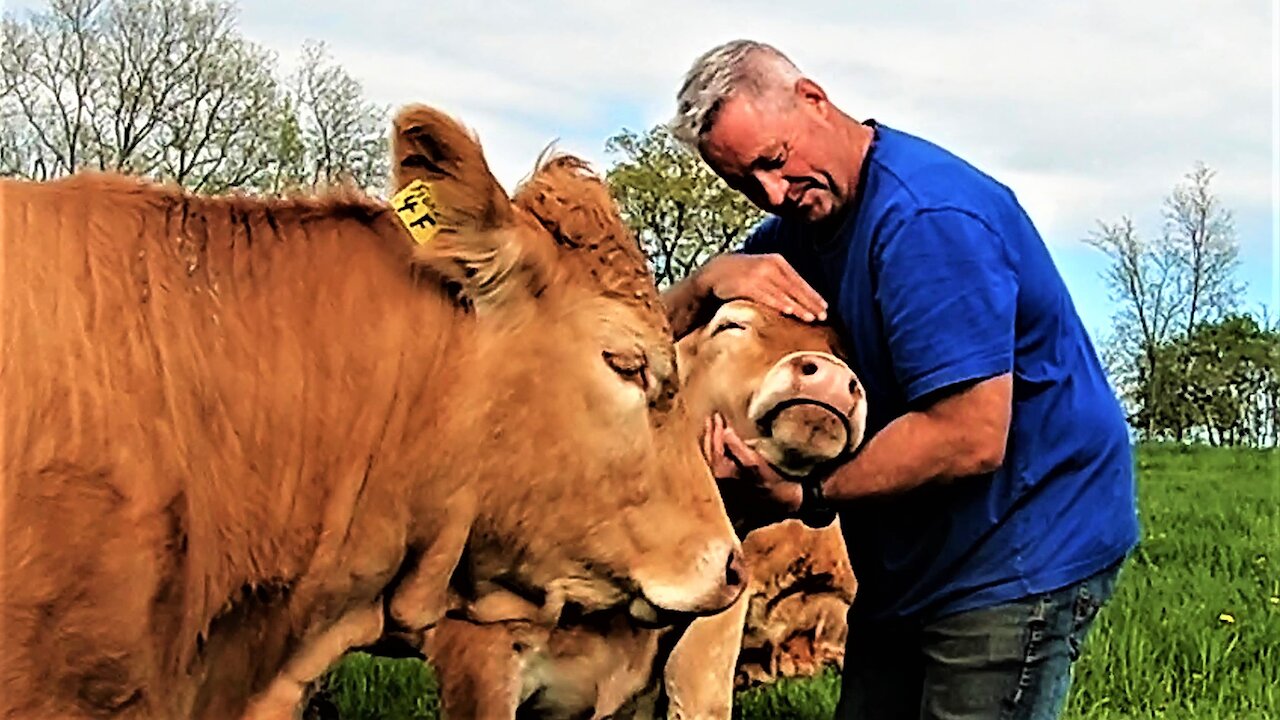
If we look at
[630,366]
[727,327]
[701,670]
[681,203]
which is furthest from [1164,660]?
[681,203]

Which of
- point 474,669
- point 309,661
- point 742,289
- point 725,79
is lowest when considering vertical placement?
point 474,669

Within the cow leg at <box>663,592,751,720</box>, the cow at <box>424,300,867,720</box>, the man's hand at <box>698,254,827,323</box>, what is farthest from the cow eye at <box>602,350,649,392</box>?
the cow leg at <box>663,592,751,720</box>

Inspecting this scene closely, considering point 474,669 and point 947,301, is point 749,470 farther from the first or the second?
point 474,669

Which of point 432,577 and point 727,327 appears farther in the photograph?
point 727,327

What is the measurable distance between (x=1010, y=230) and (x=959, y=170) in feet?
0.64

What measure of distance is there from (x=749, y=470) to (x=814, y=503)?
19 centimetres

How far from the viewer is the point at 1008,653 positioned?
396 cm

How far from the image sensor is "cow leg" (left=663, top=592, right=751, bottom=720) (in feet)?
19.5

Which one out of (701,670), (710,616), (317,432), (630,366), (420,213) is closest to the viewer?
(317,432)

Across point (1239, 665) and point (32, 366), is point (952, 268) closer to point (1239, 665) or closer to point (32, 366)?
point (32, 366)

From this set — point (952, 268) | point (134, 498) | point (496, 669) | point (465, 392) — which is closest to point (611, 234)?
point (465, 392)

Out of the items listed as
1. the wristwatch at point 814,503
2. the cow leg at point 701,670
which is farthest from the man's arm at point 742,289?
the cow leg at point 701,670

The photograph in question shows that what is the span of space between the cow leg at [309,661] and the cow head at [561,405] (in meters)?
0.25

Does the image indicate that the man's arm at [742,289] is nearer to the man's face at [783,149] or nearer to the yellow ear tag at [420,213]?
the man's face at [783,149]
